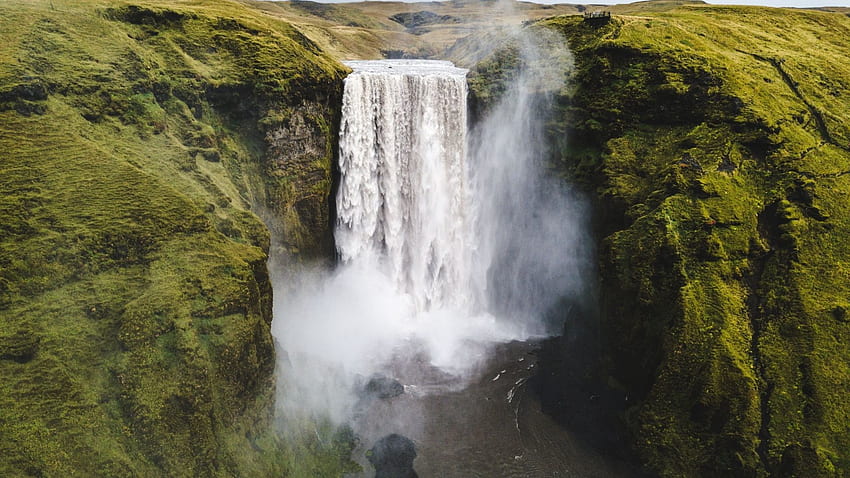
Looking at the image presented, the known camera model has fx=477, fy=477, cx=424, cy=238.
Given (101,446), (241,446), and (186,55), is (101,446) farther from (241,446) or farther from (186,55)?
(186,55)

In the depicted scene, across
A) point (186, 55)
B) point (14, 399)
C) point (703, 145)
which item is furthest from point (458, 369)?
point (186, 55)

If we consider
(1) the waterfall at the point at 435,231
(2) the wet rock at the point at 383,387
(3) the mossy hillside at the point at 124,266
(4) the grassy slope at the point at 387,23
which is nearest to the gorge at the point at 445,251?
(3) the mossy hillside at the point at 124,266

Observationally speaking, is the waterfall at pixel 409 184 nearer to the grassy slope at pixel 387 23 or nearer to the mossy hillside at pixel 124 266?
the mossy hillside at pixel 124 266

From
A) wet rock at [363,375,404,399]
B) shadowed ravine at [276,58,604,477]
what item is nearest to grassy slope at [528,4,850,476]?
Result: shadowed ravine at [276,58,604,477]

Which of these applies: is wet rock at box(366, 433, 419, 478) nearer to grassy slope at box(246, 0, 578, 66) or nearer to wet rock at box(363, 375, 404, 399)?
wet rock at box(363, 375, 404, 399)

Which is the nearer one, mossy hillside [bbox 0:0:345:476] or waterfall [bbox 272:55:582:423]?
mossy hillside [bbox 0:0:345:476]
